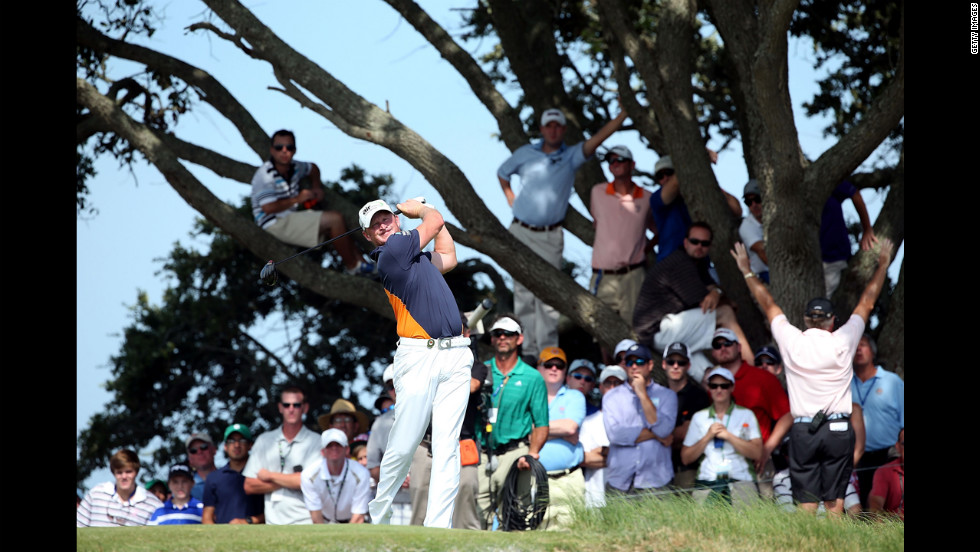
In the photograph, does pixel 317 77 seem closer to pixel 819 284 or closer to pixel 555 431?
pixel 555 431

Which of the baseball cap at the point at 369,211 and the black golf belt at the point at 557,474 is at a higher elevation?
the baseball cap at the point at 369,211

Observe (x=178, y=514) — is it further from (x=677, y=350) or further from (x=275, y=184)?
(x=677, y=350)

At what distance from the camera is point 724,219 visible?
428 inches

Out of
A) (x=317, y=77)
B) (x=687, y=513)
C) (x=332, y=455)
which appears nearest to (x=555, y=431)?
(x=332, y=455)

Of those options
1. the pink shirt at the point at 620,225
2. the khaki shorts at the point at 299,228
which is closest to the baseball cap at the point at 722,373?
the pink shirt at the point at 620,225

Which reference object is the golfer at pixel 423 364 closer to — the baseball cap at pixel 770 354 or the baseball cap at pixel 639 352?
the baseball cap at pixel 639 352

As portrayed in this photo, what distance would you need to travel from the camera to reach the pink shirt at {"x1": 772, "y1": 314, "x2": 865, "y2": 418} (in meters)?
8.70

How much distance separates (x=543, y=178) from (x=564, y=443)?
325 cm

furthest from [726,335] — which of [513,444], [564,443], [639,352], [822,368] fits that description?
[513,444]

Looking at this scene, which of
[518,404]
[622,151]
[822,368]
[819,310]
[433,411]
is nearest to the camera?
[433,411]

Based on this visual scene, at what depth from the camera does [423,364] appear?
291 inches

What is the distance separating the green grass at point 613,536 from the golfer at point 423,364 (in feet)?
1.82

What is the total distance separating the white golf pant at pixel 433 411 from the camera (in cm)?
738
